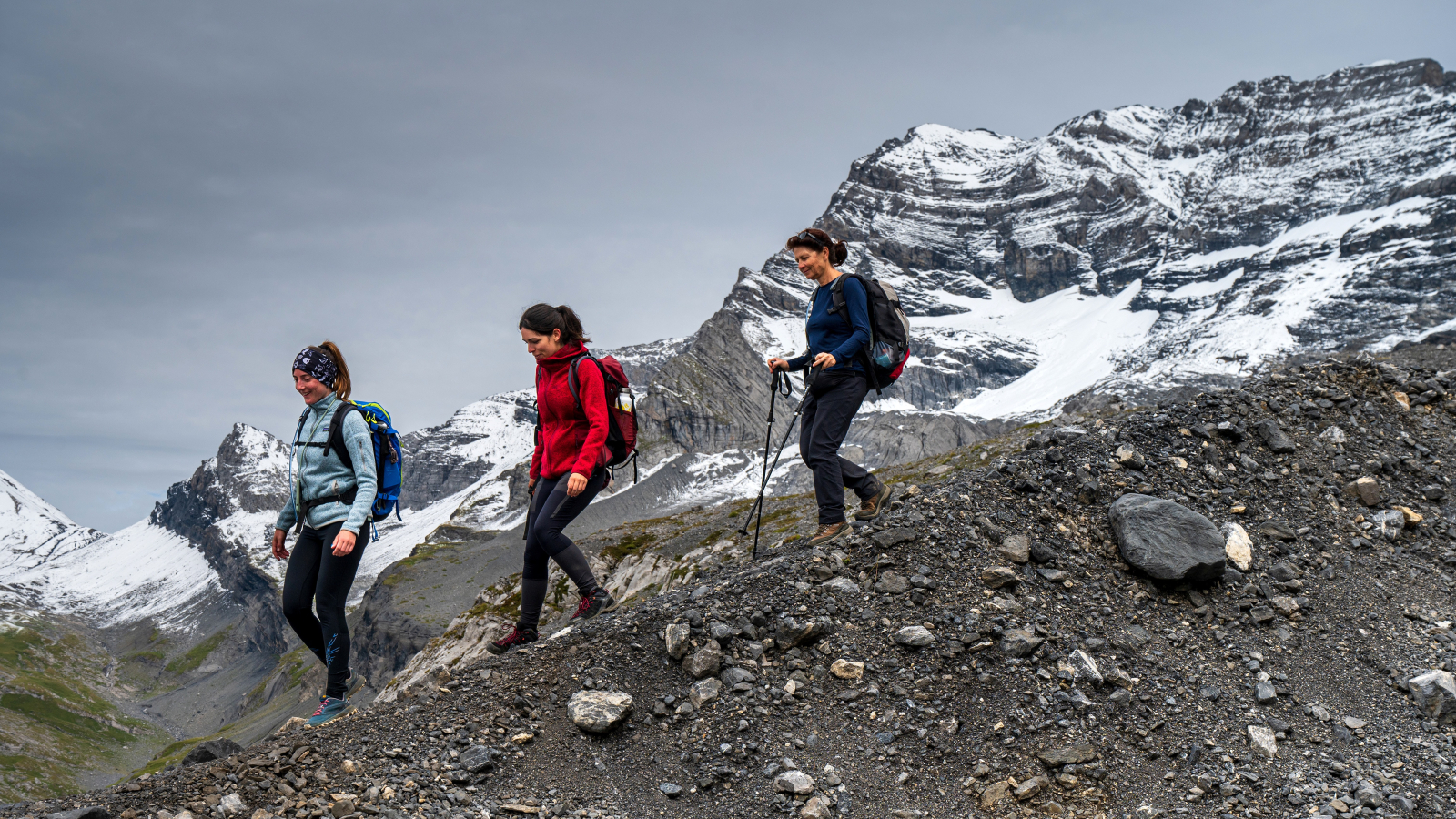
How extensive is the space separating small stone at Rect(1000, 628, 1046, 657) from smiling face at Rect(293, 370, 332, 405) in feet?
25.3

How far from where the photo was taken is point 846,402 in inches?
365

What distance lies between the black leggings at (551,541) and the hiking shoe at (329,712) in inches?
80.1

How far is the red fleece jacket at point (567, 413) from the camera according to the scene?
8.61 meters

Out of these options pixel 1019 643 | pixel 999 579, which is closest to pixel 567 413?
pixel 999 579

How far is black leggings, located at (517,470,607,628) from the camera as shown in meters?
8.65

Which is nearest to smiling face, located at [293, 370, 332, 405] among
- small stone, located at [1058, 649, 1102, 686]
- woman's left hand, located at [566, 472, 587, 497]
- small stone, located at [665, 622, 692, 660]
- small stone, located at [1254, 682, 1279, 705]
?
woman's left hand, located at [566, 472, 587, 497]

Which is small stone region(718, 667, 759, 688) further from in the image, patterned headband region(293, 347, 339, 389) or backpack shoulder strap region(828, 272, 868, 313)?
patterned headband region(293, 347, 339, 389)

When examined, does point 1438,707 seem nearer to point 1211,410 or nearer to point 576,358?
point 1211,410

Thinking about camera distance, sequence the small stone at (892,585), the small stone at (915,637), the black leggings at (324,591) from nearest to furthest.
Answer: the small stone at (915,637), the black leggings at (324,591), the small stone at (892,585)

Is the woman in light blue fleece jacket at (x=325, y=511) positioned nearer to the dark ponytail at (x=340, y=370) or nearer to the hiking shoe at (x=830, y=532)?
the dark ponytail at (x=340, y=370)

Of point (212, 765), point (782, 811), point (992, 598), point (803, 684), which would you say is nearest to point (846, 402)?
point (992, 598)

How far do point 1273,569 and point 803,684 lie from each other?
238 inches

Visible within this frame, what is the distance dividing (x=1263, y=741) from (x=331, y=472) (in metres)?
9.53

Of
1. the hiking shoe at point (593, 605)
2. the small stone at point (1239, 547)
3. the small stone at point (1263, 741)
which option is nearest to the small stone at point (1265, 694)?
the small stone at point (1263, 741)
